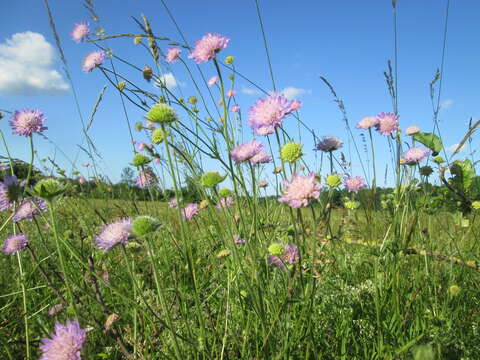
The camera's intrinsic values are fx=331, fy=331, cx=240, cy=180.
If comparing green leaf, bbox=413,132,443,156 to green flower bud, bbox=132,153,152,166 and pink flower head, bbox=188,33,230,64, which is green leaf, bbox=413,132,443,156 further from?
green flower bud, bbox=132,153,152,166

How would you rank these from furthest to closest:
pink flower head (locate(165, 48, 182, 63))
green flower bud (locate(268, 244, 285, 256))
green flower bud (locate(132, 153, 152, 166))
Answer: pink flower head (locate(165, 48, 182, 63)), green flower bud (locate(132, 153, 152, 166)), green flower bud (locate(268, 244, 285, 256))

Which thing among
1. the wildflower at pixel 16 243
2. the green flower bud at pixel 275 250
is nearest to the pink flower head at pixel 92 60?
the wildflower at pixel 16 243

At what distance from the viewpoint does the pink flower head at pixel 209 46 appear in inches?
54.1

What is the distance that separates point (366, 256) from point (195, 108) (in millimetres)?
1592

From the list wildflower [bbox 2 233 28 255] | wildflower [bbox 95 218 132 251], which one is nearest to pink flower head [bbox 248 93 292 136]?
wildflower [bbox 95 218 132 251]

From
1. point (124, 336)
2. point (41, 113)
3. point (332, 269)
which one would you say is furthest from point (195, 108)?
point (124, 336)

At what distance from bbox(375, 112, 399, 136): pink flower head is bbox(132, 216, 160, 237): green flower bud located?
123 centimetres

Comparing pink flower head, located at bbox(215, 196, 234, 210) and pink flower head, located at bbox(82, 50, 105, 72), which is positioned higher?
pink flower head, located at bbox(82, 50, 105, 72)

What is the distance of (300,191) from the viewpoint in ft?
3.38

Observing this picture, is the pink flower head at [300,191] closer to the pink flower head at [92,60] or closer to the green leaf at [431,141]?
the green leaf at [431,141]

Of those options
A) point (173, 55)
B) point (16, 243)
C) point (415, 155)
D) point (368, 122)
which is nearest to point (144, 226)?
point (16, 243)

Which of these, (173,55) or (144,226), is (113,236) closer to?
(144,226)

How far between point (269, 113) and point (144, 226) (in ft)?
1.94

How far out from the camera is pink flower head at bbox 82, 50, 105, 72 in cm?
197
